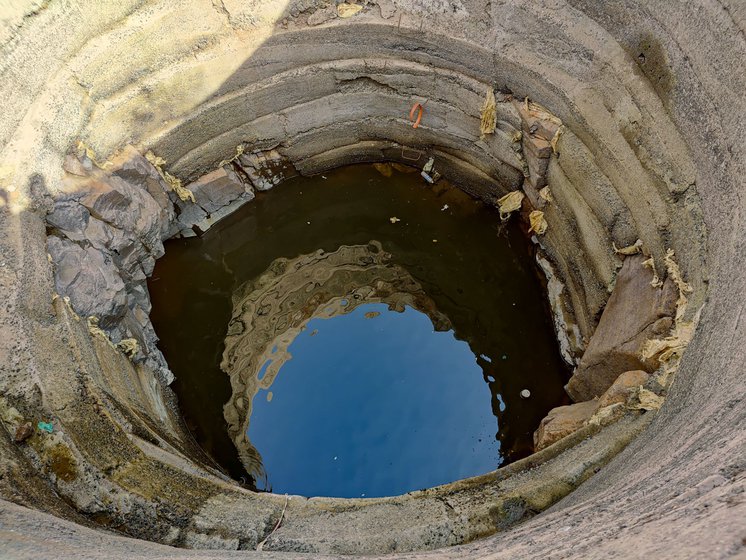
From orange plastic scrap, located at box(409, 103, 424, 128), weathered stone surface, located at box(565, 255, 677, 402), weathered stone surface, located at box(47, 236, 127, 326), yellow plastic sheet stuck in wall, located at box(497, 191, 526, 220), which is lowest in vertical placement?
weathered stone surface, located at box(565, 255, 677, 402)

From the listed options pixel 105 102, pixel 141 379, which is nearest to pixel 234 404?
pixel 141 379

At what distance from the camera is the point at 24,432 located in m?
3.01

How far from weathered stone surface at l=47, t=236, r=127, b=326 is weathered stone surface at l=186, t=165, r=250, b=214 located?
1464mm

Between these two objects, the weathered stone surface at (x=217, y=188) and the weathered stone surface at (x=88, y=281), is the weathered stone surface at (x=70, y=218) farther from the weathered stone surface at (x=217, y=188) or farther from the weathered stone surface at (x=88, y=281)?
the weathered stone surface at (x=217, y=188)

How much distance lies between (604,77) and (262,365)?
411cm

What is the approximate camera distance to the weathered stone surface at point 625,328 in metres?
3.76

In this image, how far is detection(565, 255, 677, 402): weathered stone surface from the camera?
3.76 meters

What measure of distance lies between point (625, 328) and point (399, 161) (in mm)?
3462

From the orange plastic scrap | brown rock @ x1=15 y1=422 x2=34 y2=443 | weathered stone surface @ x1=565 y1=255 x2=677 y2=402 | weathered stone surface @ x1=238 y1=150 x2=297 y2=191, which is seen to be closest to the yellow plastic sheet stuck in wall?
the orange plastic scrap

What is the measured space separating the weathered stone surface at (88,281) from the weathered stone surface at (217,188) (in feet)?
4.80

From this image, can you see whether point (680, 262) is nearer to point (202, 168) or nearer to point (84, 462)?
point (84, 462)

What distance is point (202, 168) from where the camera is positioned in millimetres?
5855

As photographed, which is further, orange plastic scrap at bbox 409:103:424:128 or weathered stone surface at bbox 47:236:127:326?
orange plastic scrap at bbox 409:103:424:128

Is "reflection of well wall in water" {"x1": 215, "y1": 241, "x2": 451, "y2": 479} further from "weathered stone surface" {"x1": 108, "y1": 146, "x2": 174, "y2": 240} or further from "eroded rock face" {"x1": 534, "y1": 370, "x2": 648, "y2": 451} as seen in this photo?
"eroded rock face" {"x1": 534, "y1": 370, "x2": 648, "y2": 451}
